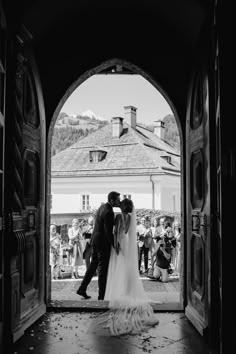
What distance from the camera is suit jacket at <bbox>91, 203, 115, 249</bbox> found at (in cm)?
691

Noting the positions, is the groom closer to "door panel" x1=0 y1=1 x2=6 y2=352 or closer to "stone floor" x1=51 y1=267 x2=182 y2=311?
"stone floor" x1=51 y1=267 x2=182 y2=311

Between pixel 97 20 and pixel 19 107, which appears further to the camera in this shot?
pixel 97 20

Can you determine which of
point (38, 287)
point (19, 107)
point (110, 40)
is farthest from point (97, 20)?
point (38, 287)

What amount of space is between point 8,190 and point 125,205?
3.24 meters

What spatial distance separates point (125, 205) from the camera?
23.3 ft

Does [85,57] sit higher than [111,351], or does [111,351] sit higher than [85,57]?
[85,57]

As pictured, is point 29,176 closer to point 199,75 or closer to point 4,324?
point 4,324

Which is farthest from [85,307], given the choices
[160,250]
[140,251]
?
[140,251]

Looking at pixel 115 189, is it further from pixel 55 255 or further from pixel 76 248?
pixel 55 255

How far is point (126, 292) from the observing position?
6.40m

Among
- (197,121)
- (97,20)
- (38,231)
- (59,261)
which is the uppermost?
(97,20)

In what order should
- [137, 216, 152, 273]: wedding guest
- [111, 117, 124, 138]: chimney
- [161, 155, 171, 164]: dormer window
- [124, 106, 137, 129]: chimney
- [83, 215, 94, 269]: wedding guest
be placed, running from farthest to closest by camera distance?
1. [124, 106, 137, 129]: chimney
2. [111, 117, 124, 138]: chimney
3. [161, 155, 171, 164]: dormer window
4. [137, 216, 152, 273]: wedding guest
5. [83, 215, 94, 269]: wedding guest

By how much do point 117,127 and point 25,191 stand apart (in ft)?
93.6

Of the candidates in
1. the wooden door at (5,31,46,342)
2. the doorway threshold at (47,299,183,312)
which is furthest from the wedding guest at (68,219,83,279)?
the wooden door at (5,31,46,342)
